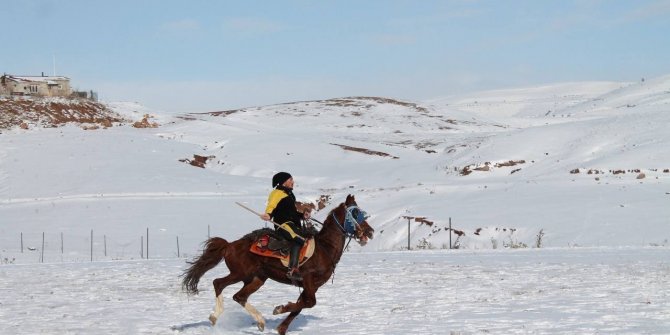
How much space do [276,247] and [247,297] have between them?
1.09 meters

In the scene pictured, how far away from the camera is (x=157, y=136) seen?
76625 mm

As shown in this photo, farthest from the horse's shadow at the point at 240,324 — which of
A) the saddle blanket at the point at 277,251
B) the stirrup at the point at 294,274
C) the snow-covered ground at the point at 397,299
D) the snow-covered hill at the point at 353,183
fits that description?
the snow-covered hill at the point at 353,183

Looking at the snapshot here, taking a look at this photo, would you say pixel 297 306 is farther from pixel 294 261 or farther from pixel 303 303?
pixel 294 261

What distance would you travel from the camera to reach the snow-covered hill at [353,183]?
34.3 m

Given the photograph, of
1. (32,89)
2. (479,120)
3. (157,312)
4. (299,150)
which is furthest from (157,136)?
(157,312)

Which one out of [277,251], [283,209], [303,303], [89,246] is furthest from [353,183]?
[303,303]

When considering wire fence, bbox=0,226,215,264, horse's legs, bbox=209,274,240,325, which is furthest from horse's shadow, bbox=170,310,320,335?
wire fence, bbox=0,226,215,264

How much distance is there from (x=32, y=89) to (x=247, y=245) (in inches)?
3877

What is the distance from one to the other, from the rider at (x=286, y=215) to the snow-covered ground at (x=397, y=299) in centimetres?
147

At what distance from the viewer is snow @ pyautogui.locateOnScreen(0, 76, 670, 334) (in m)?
14.2

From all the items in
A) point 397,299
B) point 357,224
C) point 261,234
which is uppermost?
point 357,224

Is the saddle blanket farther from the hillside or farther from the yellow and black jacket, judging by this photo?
the hillside

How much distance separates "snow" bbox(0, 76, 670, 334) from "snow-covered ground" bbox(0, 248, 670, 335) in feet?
0.25

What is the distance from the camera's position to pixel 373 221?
39.4 meters
